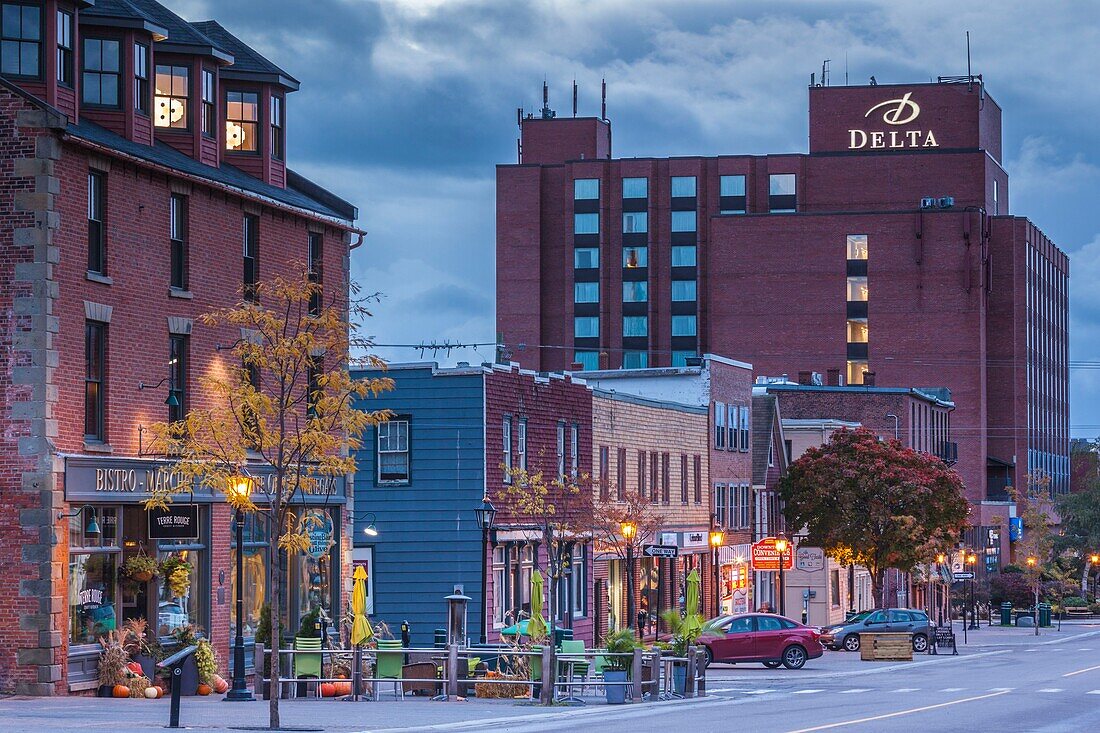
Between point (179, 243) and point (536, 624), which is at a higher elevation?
point (179, 243)

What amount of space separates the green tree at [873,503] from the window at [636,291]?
7007 centimetres

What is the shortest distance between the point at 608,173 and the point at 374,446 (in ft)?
321

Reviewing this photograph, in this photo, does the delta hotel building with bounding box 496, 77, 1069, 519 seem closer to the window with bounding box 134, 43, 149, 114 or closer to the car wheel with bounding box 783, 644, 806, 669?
the car wheel with bounding box 783, 644, 806, 669

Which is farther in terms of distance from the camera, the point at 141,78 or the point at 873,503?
the point at 873,503

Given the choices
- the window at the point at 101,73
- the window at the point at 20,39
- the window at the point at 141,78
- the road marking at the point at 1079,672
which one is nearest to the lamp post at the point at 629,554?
the road marking at the point at 1079,672

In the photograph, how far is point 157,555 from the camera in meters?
33.7

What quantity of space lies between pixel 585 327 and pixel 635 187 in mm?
12210

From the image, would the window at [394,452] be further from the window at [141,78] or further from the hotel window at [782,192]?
the hotel window at [782,192]

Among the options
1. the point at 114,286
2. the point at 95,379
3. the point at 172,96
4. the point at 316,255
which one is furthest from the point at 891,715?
the point at 172,96

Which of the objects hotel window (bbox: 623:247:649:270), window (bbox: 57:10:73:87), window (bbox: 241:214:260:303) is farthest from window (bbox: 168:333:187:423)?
hotel window (bbox: 623:247:649:270)

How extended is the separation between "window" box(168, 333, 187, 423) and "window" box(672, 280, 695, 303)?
111 metres

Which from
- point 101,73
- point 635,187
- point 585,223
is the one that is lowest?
point 101,73

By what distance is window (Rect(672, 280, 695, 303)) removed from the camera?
5694 inches

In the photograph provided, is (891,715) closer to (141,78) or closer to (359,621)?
(359,621)
